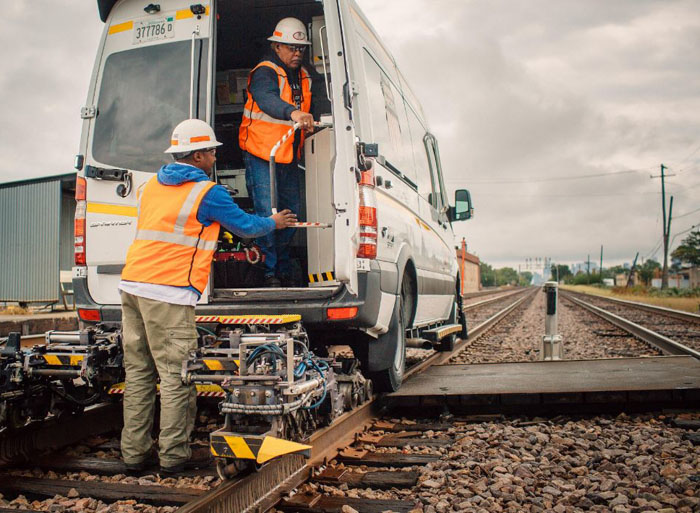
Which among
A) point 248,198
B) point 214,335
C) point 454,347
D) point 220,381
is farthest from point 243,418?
point 454,347

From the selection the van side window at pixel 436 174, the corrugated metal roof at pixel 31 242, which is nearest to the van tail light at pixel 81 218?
the van side window at pixel 436 174

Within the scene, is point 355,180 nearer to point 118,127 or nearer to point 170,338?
point 170,338

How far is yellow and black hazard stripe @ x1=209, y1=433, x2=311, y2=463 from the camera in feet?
10.5

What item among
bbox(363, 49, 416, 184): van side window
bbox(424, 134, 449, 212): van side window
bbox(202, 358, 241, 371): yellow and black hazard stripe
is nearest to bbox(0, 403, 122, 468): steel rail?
bbox(202, 358, 241, 371): yellow and black hazard stripe

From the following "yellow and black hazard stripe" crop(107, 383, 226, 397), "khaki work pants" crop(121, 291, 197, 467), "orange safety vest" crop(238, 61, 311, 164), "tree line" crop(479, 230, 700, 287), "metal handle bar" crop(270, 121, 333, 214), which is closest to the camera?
"khaki work pants" crop(121, 291, 197, 467)

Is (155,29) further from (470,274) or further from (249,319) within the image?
(470,274)

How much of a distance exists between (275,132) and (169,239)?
1547 millimetres

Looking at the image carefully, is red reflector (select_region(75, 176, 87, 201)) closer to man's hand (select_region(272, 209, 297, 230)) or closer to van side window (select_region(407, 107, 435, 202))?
man's hand (select_region(272, 209, 297, 230))

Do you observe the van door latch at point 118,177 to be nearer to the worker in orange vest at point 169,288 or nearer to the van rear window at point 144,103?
the van rear window at point 144,103

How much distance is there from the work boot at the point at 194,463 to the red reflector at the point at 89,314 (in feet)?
4.31

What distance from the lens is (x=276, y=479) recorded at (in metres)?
3.53

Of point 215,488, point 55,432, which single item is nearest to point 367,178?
point 215,488

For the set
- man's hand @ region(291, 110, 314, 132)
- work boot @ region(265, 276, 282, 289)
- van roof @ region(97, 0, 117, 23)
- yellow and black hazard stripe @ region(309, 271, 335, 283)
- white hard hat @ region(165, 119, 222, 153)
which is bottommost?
work boot @ region(265, 276, 282, 289)

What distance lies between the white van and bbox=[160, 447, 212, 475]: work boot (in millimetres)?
964
